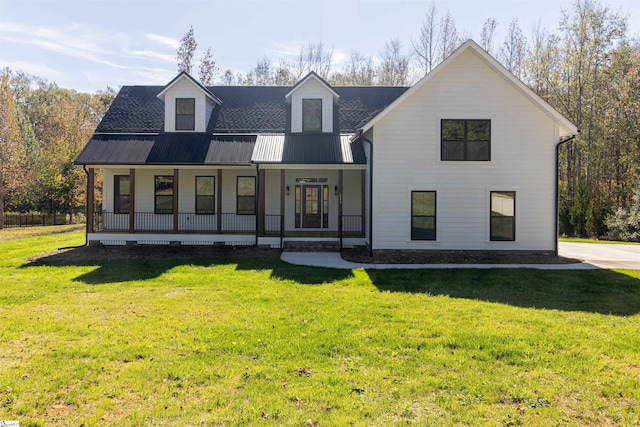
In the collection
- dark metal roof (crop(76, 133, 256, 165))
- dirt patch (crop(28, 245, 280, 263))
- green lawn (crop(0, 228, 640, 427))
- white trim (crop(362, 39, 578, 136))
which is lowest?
green lawn (crop(0, 228, 640, 427))

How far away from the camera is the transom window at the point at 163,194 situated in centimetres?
1675

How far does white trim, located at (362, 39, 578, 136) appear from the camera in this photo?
507 inches

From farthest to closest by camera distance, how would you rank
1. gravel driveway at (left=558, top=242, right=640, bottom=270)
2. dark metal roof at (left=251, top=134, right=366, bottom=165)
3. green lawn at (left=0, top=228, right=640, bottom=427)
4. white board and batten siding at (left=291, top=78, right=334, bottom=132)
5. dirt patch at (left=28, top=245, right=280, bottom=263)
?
white board and batten siding at (left=291, top=78, right=334, bottom=132), dark metal roof at (left=251, top=134, right=366, bottom=165), dirt patch at (left=28, top=245, right=280, bottom=263), gravel driveway at (left=558, top=242, right=640, bottom=270), green lawn at (left=0, top=228, right=640, bottom=427)

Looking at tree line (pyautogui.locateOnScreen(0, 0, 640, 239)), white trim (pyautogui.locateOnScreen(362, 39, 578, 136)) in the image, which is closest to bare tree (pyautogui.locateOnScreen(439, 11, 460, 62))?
tree line (pyautogui.locateOnScreen(0, 0, 640, 239))

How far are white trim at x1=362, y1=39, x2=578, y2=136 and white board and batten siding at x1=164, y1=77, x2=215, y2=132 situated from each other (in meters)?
7.86

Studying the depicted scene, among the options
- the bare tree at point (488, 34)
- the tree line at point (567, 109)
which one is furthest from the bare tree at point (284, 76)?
the bare tree at point (488, 34)

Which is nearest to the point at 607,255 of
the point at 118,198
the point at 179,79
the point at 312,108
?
the point at 312,108

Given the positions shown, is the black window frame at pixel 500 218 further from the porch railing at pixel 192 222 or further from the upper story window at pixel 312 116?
the upper story window at pixel 312 116

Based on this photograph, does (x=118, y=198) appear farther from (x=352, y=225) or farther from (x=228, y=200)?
(x=352, y=225)

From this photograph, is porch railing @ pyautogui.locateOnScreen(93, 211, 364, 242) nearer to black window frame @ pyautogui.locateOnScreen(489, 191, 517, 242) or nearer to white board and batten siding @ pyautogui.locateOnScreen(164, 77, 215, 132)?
white board and batten siding @ pyautogui.locateOnScreen(164, 77, 215, 132)

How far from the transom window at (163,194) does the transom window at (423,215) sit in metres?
9.95

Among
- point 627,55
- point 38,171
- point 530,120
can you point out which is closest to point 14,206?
point 38,171

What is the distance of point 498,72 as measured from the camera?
13125mm

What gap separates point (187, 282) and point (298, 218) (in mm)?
7648
